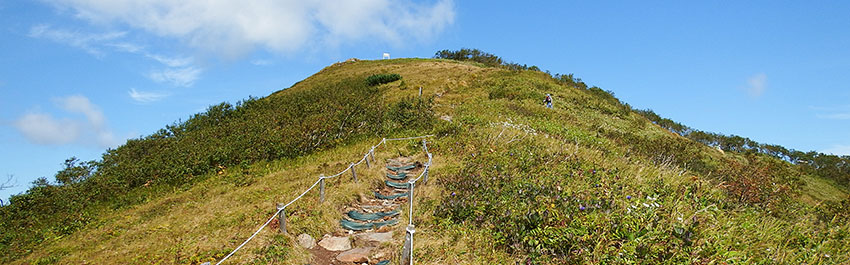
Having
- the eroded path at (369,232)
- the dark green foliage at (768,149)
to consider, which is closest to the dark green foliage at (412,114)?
the eroded path at (369,232)

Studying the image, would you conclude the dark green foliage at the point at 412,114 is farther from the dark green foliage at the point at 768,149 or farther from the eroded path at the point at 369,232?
the dark green foliage at the point at 768,149

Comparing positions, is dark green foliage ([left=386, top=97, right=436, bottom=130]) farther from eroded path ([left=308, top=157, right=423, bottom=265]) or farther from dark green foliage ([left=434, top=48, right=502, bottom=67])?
dark green foliage ([left=434, top=48, right=502, bottom=67])

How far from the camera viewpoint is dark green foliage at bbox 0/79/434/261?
41.8 ft

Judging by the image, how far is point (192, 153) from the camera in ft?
57.3

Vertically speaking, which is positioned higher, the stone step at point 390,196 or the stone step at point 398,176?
the stone step at point 398,176

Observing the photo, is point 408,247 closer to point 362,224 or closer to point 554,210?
point 554,210

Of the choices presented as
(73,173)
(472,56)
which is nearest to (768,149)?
(472,56)

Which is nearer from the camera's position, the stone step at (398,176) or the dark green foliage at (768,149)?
the stone step at (398,176)

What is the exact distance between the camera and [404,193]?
10.7 metres

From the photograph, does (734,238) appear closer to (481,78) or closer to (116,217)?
(116,217)

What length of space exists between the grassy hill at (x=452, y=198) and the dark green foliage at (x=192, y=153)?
89 mm

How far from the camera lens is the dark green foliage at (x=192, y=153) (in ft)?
41.8

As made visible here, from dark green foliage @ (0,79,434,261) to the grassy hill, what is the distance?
3.5 inches

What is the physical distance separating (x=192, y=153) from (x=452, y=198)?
45.1ft
